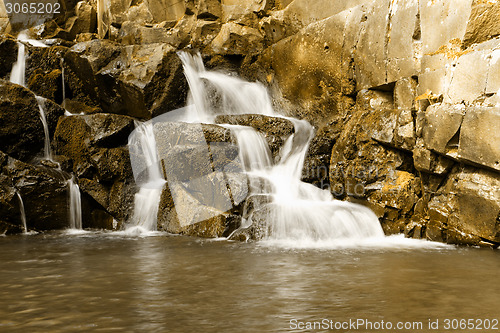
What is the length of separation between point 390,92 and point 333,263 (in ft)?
13.0

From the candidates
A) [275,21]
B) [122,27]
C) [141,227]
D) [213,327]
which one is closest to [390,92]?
[275,21]

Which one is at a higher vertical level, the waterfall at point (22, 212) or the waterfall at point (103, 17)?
the waterfall at point (103, 17)

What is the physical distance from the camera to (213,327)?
356 cm

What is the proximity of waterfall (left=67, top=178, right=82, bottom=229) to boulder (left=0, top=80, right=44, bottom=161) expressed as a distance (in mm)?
1114

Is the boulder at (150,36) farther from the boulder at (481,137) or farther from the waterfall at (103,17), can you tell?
the boulder at (481,137)

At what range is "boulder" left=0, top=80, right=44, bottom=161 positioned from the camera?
8.91 metres

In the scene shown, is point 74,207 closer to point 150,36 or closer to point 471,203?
point 150,36

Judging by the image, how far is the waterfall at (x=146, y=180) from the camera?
840 cm

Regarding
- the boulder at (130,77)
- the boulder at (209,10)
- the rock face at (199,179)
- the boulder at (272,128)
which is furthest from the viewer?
the boulder at (209,10)

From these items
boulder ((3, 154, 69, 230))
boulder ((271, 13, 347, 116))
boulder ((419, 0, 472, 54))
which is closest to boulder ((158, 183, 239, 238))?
boulder ((3, 154, 69, 230))

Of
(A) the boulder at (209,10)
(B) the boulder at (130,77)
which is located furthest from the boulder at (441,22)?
(A) the boulder at (209,10)

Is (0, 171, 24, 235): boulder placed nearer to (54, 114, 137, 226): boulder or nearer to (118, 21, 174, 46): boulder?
(54, 114, 137, 226): boulder

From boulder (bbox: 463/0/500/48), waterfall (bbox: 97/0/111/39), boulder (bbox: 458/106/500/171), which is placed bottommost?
boulder (bbox: 458/106/500/171)

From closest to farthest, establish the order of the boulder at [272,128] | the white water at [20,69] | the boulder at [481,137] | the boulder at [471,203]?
the boulder at [481,137] → the boulder at [471,203] → the boulder at [272,128] → the white water at [20,69]
